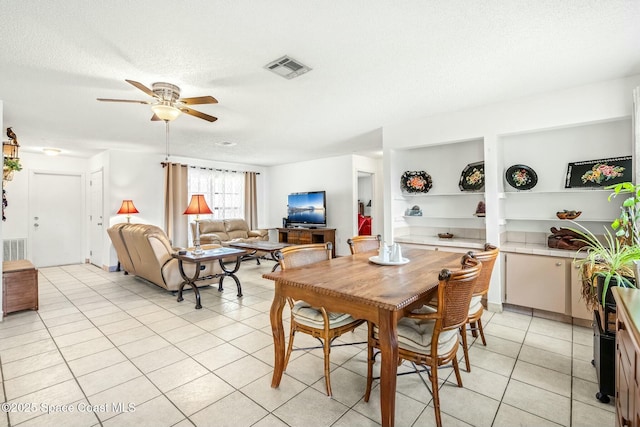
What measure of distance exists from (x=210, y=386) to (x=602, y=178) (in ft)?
13.0

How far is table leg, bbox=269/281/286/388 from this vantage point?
1947mm

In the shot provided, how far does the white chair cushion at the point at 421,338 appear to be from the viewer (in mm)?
1661

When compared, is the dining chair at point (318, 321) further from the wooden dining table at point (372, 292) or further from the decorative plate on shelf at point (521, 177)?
the decorative plate on shelf at point (521, 177)

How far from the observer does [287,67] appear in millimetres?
2453

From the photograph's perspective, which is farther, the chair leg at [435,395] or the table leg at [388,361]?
the chair leg at [435,395]

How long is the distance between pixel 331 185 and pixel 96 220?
500 centimetres

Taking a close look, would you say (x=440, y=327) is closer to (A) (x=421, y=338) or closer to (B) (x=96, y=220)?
(A) (x=421, y=338)

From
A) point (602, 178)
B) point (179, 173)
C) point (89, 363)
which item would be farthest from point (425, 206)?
point (179, 173)

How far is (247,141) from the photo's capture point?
204 inches

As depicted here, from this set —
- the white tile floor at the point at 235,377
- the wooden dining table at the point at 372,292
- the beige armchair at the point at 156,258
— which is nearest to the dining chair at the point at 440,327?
the wooden dining table at the point at 372,292

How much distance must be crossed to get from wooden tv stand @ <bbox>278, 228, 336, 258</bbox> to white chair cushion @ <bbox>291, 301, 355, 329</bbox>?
4.54 meters

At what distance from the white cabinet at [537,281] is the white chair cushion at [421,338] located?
76.5 inches

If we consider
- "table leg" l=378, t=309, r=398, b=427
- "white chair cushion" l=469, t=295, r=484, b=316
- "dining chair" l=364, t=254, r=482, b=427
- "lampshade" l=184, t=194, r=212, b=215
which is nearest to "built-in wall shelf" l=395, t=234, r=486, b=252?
"white chair cushion" l=469, t=295, r=484, b=316

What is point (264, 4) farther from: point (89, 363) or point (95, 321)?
point (95, 321)
